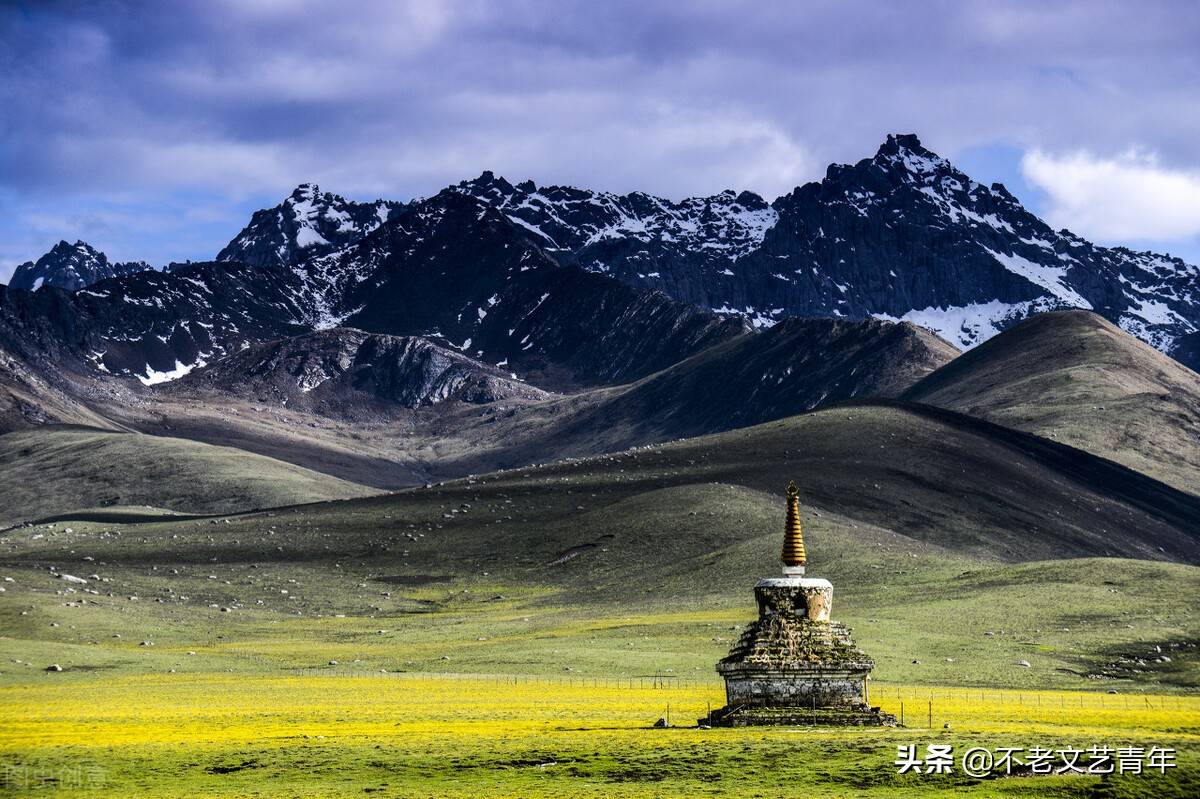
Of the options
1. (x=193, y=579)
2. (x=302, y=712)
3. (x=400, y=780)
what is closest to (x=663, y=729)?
(x=400, y=780)

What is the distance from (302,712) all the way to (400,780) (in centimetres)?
2370

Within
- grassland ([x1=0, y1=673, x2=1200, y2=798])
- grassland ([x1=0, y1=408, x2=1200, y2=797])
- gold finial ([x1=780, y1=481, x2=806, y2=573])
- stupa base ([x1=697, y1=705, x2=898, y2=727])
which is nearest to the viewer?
grassland ([x1=0, y1=673, x2=1200, y2=798])

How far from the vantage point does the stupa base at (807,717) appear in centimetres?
5912

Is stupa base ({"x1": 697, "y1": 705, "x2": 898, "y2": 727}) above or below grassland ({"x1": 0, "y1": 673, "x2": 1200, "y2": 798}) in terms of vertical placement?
above

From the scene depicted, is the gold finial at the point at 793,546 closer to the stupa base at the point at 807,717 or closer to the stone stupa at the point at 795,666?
the stone stupa at the point at 795,666

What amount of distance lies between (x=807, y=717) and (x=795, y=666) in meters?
1.67

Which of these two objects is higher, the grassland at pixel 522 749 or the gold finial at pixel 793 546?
the gold finial at pixel 793 546

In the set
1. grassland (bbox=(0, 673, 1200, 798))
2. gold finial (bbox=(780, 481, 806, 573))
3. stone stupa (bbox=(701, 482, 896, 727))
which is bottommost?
grassland (bbox=(0, 673, 1200, 798))

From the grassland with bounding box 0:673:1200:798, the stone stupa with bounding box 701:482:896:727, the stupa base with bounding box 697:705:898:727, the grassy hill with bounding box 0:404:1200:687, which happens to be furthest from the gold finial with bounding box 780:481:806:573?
the grassy hill with bounding box 0:404:1200:687

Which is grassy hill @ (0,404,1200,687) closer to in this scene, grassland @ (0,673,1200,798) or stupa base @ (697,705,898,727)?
grassland @ (0,673,1200,798)

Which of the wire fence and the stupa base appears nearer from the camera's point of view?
the stupa base

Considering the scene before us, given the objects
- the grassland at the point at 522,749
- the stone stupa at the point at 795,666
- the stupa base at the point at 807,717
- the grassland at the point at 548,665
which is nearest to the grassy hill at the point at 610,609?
the grassland at the point at 548,665

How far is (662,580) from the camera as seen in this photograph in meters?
174

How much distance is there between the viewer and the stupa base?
59.1 metres
